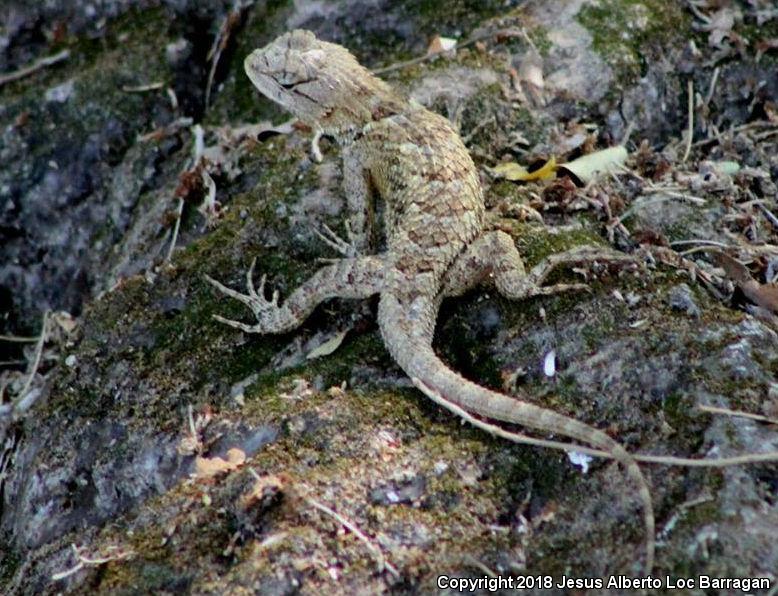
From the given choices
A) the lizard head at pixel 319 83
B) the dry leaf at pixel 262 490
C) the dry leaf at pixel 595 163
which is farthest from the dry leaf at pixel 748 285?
the dry leaf at pixel 262 490

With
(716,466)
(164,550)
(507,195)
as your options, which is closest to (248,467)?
(164,550)

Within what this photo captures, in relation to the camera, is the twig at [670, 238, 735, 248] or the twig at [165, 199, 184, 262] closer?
the twig at [670, 238, 735, 248]

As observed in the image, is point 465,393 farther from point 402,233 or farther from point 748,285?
point 748,285

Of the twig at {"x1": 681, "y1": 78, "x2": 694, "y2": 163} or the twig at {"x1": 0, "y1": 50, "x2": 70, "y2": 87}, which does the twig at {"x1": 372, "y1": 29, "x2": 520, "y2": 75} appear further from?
the twig at {"x1": 0, "y1": 50, "x2": 70, "y2": 87}

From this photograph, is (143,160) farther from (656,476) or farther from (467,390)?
(656,476)

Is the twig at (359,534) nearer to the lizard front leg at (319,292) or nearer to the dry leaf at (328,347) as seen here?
the dry leaf at (328,347)

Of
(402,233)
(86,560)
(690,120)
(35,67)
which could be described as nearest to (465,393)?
(402,233)

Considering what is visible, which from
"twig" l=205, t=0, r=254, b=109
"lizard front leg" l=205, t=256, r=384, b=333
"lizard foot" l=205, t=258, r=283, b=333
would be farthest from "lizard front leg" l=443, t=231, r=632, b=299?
"twig" l=205, t=0, r=254, b=109
